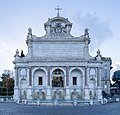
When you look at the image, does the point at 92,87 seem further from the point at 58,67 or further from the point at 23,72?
the point at 23,72

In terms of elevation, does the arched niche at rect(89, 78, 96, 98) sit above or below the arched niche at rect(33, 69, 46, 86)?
below

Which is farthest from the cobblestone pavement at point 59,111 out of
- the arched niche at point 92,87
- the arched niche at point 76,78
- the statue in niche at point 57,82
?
the statue in niche at point 57,82

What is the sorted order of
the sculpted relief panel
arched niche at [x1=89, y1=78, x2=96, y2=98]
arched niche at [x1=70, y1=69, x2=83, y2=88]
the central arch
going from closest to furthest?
arched niche at [x1=89, y1=78, x2=96, y2=98], the central arch, arched niche at [x1=70, y1=69, x2=83, y2=88], the sculpted relief panel

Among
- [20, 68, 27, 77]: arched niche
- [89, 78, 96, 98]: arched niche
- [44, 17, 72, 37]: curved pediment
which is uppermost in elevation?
[44, 17, 72, 37]: curved pediment

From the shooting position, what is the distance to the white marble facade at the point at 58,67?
3135 inches

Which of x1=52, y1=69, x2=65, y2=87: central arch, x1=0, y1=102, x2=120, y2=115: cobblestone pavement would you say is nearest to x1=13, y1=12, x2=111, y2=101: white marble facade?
x1=52, y1=69, x2=65, y2=87: central arch

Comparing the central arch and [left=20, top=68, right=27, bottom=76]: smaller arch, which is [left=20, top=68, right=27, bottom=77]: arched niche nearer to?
[left=20, top=68, right=27, bottom=76]: smaller arch

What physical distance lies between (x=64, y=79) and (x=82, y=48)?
7.12 metres

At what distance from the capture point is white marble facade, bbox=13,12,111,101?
79.6m

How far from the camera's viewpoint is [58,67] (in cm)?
7969

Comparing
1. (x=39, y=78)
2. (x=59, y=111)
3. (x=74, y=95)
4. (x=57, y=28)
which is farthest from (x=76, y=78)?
(x=59, y=111)

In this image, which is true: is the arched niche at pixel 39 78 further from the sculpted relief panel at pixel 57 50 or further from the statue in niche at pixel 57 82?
the sculpted relief panel at pixel 57 50

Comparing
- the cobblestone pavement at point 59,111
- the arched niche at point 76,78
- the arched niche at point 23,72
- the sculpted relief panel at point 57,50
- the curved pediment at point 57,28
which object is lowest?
the cobblestone pavement at point 59,111

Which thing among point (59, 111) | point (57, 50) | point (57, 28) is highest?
point (57, 28)
